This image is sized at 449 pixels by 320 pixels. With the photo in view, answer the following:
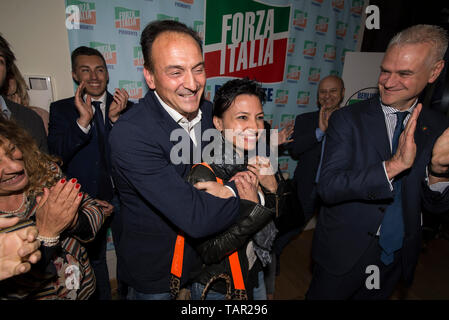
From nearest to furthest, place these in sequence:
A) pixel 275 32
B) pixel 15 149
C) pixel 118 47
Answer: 1. pixel 15 149
2. pixel 118 47
3. pixel 275 32

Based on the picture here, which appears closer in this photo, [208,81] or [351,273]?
[351,273]

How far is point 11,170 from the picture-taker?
1.31 metres

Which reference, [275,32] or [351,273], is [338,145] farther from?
[275,32]

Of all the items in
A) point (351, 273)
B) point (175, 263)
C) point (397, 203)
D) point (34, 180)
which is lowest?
point (351, 273)

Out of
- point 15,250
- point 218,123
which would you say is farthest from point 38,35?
point 15,250

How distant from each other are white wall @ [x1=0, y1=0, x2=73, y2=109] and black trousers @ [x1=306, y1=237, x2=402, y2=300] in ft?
11.2

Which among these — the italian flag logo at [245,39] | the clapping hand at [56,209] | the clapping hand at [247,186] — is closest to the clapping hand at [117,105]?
the italian flag logo at [245,39]

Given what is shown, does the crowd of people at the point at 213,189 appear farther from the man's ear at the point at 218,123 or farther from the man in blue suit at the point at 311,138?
the man in blue suit at the point at 311,138

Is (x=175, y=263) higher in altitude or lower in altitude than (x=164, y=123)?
lower

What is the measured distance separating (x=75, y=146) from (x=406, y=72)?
283cm

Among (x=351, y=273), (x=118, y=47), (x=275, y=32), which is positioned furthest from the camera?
(x=275, y=32)

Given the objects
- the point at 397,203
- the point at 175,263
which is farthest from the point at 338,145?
the point at 175,263

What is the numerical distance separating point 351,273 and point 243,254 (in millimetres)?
1046

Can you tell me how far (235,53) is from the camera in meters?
3.29
